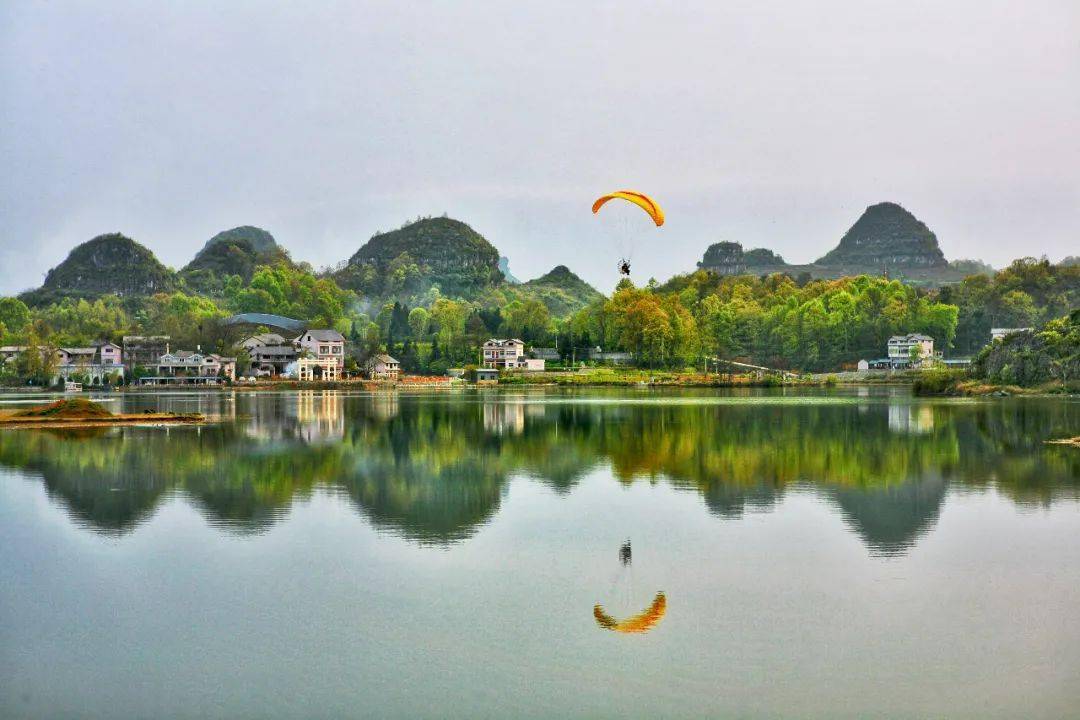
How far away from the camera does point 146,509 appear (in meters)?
14.4

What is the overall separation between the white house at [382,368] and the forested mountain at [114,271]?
91.2 meters

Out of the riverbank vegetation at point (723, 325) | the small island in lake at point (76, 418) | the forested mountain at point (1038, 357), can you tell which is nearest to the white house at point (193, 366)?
the riverbank vegetation at point (723, 325)

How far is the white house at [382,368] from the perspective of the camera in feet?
308

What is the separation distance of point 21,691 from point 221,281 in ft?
595

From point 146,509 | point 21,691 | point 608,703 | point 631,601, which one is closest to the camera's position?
point 608,703

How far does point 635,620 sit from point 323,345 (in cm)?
8895

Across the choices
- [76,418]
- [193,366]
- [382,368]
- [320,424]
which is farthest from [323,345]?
[320,424]

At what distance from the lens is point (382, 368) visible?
94875mm

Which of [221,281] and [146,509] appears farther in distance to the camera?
[221,281]

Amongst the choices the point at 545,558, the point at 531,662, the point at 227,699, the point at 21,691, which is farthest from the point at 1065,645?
the point at 21,691

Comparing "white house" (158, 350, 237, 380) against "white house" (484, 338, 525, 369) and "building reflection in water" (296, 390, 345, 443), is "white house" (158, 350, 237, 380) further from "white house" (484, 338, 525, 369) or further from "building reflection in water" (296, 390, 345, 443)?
"building reflection in water" (296, 390, 345, 443)

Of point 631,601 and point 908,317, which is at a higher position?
point 908,317

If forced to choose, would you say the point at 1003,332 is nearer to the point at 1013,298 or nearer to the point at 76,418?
the point at 1013,298

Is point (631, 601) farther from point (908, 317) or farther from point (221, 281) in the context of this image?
point (221, 281)
